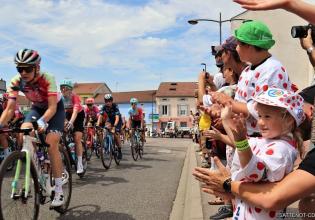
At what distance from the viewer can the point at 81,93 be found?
119m

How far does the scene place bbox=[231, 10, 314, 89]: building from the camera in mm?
35094

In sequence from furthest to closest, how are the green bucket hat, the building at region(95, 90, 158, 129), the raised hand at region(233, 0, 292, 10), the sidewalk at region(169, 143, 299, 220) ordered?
the building at region(95, 90, 158, 129)
the sidewalk at region(169, 143, 299, 220)
the green bucket hat
the raised hand at region(233, 0, 292, 10)

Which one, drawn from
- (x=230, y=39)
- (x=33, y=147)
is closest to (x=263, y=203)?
(x=230, y=39)

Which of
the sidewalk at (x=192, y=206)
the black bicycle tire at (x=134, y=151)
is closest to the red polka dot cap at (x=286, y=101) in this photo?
the sidewalk at (x=192, y=206)

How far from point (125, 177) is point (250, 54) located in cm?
671

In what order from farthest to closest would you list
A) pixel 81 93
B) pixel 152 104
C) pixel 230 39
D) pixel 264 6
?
pixel 81 93
pixel 152 104
pixel 230 39
pixel 264 6

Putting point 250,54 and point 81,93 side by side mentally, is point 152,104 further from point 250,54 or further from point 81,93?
point 250,54

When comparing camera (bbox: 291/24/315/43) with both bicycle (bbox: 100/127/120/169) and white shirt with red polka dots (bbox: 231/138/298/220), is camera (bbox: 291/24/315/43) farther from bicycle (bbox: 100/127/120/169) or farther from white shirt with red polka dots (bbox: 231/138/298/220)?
bicycle (bbox: 100/127/120/169)

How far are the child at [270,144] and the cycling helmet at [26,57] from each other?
3277mm

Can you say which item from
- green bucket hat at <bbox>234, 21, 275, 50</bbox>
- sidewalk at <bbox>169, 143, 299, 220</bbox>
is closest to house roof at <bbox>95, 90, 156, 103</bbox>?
sidewalk at <bbox>169, 143, 299, 220</bbox>

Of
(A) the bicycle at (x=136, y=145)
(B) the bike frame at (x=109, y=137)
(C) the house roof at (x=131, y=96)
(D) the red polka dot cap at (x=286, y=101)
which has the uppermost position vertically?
(C) the house roof at (x=131, y=96)

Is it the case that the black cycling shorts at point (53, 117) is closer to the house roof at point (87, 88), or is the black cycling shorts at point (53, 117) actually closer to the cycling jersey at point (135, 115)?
the cycling jersey at point (135, 115)

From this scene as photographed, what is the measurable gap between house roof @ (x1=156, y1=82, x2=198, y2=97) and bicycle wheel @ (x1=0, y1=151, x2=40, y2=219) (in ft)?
307

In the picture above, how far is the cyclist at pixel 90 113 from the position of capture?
548 inches
